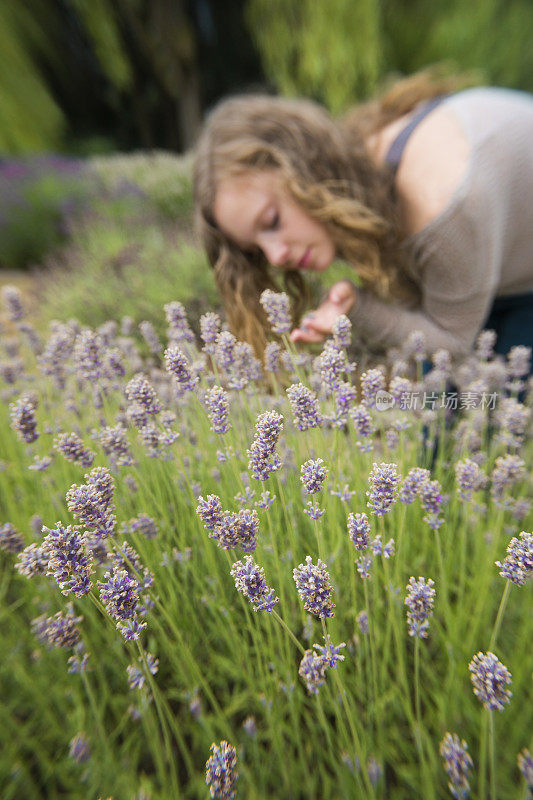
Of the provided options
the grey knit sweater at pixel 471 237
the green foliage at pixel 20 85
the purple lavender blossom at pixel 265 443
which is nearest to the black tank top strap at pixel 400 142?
the grey knit sweater at pixel 471 237

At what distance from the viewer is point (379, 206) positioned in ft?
6.74

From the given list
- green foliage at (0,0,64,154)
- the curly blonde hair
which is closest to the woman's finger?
the curly blonde hair

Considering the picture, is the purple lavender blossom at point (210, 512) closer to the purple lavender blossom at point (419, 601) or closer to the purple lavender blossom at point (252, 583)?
the purple lavender blossom at point (252, 583)

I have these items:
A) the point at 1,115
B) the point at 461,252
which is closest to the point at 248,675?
the point at 461,252

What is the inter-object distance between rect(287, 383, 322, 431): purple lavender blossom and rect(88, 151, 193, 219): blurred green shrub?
5032 mm

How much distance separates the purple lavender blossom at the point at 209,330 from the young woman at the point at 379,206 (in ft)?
1.43

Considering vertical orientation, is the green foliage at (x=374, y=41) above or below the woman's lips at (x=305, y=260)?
above

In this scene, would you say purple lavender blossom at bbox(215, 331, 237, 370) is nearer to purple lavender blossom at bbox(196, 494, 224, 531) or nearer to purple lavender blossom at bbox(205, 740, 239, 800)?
purple lavender blossom at bbox(196, 494, 224, 531)

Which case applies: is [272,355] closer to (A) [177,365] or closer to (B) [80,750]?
(A) [177,365]

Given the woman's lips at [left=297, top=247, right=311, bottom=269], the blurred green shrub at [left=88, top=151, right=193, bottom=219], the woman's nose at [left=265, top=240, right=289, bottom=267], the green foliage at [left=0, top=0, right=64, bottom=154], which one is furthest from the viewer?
the green foliage at [left=0, top=0, right=64, bottom=154]

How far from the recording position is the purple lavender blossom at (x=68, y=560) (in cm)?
71

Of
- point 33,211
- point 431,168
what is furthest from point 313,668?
point 33,211

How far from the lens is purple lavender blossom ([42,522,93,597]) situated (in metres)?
0.71

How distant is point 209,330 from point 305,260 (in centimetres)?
89
